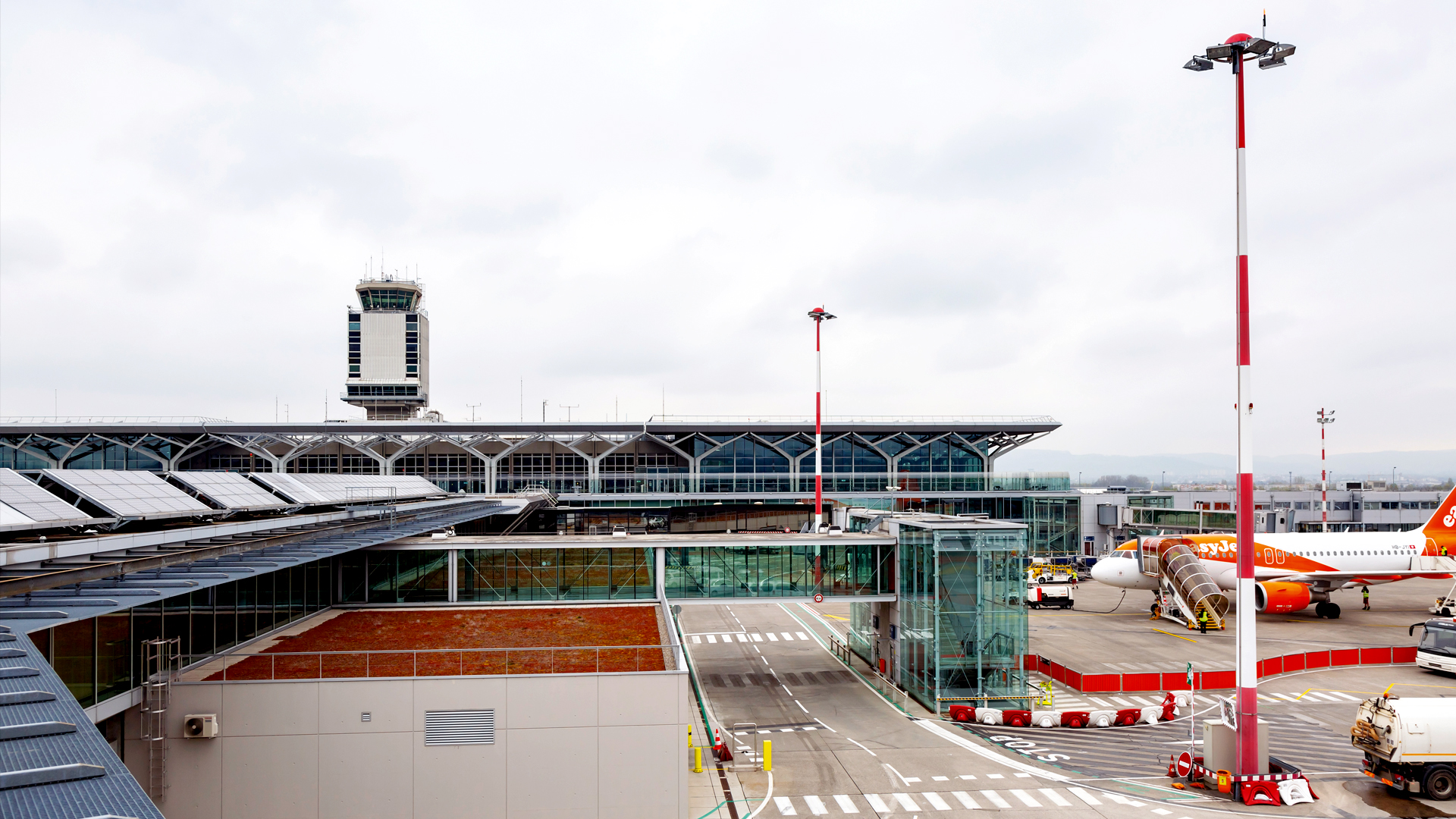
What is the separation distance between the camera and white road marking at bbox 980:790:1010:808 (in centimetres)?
2216

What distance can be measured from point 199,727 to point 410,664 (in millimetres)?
4457

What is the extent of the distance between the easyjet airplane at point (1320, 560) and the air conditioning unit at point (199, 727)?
50327 mm

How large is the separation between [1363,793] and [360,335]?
4293 inches

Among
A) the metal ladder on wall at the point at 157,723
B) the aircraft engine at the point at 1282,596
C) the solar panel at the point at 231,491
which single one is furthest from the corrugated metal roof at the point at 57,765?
the aircraft engine at the point at 1282,596

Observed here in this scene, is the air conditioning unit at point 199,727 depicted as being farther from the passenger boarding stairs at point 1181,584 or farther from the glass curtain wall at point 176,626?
the passenger boarding stairs at point 1181,584

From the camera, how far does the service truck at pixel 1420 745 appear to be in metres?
22.3

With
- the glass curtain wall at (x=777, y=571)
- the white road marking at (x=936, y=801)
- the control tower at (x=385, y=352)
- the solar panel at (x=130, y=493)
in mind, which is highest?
the control tower at (x=385, y=352)

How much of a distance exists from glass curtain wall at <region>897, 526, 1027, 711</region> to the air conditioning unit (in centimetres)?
2346

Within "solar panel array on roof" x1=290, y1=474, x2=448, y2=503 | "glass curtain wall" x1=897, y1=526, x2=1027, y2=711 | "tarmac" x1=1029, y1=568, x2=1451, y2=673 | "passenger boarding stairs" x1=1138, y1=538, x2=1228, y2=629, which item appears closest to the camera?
"glass curtain wall" x1=897, y1=526, x2=1027, y2=711

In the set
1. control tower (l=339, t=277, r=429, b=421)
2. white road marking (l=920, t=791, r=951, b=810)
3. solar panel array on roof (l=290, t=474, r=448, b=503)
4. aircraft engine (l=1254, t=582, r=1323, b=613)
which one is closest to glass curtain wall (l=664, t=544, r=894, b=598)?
white road marking (l=920, t=791, r=951, b=810)

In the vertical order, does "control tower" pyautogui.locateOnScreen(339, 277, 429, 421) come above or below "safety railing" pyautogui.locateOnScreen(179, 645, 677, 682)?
above

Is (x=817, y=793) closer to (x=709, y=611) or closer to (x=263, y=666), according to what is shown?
(x=263, y=666)

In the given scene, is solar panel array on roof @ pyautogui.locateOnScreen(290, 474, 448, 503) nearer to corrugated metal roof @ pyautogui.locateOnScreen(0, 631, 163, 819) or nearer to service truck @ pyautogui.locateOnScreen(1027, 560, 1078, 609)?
corrugated metal roof @ pyautogui.locateOnScreen(0, 631, 163, 819)

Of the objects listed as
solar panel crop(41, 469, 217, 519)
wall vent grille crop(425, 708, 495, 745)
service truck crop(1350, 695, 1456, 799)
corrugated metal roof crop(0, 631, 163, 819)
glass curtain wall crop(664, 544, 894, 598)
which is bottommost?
service truck crop(1350, 695, 1456, 799)
